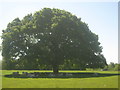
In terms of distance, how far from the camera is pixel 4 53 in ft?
161

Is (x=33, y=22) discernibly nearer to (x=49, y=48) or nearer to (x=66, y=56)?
(x=49, y=48)

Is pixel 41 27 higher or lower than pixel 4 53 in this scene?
higher

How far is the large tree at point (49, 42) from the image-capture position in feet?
154

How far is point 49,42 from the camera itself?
47.8 metres

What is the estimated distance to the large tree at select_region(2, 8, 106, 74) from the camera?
154 feet

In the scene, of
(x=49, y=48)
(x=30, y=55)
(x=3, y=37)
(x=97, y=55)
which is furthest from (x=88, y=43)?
(x=3, y=37)

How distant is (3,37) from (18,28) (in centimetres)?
473

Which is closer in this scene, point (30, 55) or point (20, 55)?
point (30, 55)

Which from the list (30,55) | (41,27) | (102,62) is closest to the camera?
(30,55)

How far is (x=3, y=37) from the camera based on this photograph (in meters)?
51.2

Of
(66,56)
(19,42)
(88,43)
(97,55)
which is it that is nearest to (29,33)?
(19,42)

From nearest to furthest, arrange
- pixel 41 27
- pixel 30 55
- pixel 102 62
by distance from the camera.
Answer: pixel 30 55 < pixel 41 27 < pixel 102 62

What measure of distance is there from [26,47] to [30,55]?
9.92 ft

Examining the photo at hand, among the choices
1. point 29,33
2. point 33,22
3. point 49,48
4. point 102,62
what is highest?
point 33,22
